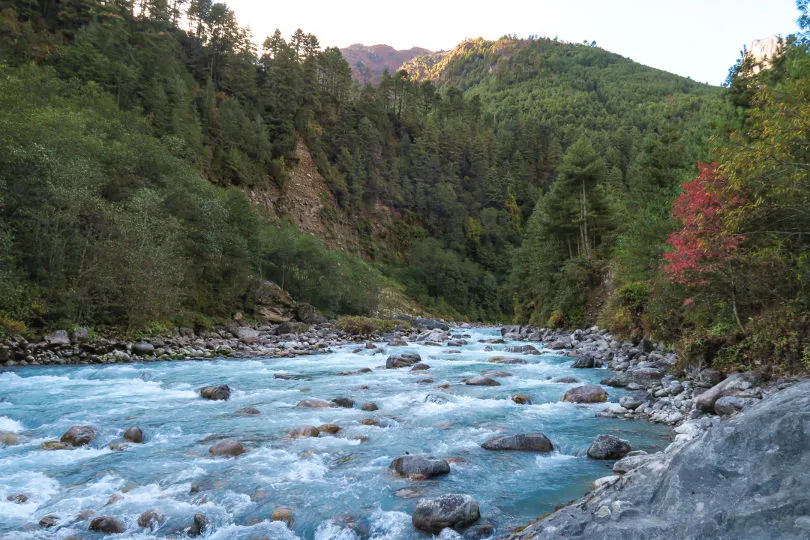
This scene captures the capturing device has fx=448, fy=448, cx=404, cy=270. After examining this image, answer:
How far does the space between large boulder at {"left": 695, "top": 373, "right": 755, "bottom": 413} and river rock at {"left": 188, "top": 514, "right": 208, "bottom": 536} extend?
9.91m

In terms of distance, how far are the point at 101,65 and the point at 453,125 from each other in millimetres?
65273

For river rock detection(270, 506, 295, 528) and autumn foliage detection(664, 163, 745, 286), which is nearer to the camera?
river rock detection(270, 506, 295, 528)

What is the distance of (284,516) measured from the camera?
19.2 feet

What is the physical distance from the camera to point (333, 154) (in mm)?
71062

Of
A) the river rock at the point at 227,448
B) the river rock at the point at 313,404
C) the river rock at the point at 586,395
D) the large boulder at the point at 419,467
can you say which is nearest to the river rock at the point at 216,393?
the river rock at the point at 313,404

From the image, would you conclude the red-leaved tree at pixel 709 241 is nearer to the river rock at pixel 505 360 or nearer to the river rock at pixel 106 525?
the river rock at pixel 505 360

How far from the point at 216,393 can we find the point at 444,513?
9379mm

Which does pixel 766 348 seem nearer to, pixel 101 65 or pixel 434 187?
pixel 101 65

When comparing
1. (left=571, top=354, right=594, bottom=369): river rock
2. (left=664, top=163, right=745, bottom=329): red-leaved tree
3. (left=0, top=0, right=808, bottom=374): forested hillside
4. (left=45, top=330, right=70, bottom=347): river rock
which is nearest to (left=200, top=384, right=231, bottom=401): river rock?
(left=45, top=330, right=70, bottom=347): river rock

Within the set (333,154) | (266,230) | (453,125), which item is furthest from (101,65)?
(453,125)

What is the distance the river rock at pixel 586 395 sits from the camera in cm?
1176

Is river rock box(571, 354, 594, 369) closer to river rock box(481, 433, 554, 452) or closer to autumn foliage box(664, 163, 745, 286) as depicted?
autumn foliage box(664, 163, 745, 286)

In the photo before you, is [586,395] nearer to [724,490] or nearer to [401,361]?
[401,361]

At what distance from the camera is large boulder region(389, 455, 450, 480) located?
23.0 feet
